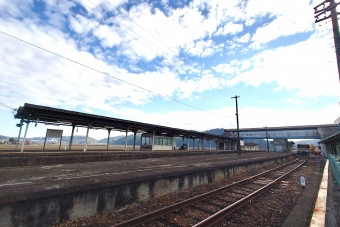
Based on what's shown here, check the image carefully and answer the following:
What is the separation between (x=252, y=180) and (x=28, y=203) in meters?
11.0

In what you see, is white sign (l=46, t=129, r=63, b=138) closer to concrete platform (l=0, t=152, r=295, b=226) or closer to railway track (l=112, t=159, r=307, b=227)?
concrete platform (l=0, t=152, r=295, b=226)

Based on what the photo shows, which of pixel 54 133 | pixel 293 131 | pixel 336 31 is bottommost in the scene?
pixel 54 133

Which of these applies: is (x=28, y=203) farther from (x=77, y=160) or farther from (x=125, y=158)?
(x=125, y=158)

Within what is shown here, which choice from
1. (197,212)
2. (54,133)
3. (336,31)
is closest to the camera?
(197,212)

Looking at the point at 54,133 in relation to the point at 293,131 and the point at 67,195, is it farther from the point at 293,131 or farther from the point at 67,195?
the point at 293,131

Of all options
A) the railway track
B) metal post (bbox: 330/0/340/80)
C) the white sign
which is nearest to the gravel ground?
the railway track

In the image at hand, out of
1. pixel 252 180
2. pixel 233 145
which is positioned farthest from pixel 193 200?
pixel 233 145

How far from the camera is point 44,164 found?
31.6ft

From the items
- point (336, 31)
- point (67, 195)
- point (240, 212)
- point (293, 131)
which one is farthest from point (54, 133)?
point (293, 131)

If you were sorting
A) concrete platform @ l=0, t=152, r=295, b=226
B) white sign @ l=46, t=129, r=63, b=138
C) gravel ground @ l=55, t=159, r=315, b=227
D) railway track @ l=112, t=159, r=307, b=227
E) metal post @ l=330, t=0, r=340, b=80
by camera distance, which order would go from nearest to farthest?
1. concrete platform @ l=0, t=152, r=295, b=226
2. railway track @ l=112, t=159, r=307, b=227
3. gravel ground @ l=55, t=159, r=315, b=227
4. metal post @ l=330, t=0, r=340, b=80
5. white sign @ l=46, t=129, r=63, b=138

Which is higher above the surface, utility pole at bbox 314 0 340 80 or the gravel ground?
utility pole at bbox 314 0 340 80

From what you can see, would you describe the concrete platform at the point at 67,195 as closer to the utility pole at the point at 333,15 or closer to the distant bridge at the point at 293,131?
the utility pole at the point at 333,15

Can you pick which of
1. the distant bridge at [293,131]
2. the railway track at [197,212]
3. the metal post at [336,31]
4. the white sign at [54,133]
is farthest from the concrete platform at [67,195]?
the distant bridge at [293,131]

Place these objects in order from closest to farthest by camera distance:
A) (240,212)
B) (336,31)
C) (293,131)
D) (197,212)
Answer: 1. (197,212)
2. (240,212)
3. (336,31)
4. (293,131)
